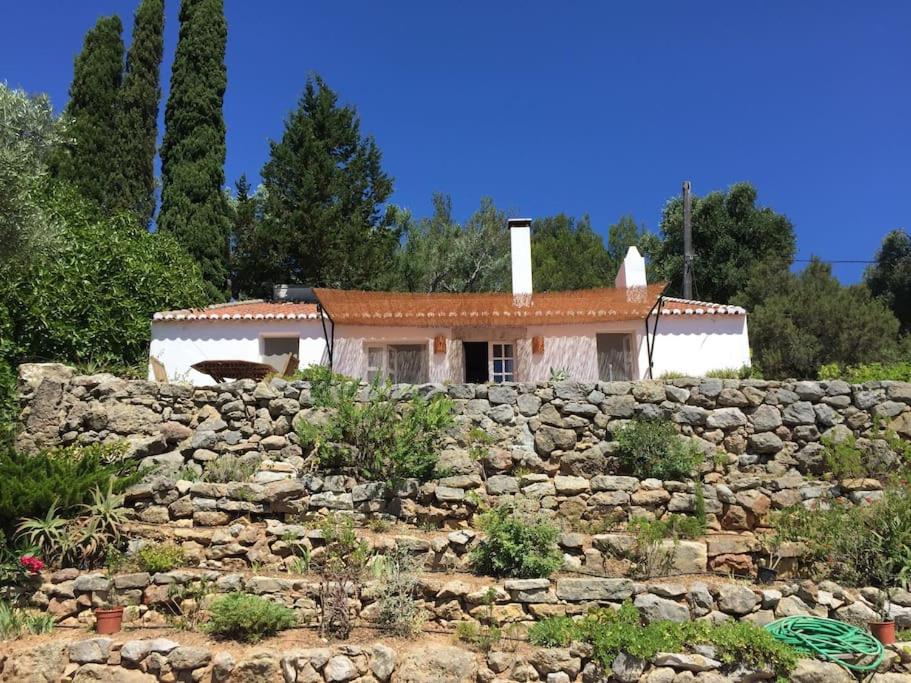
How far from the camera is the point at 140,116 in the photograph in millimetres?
23453

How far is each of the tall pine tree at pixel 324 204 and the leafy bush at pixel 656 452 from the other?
1195 centimetres

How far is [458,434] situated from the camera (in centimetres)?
934

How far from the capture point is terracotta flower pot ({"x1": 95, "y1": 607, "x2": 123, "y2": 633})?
254 inches

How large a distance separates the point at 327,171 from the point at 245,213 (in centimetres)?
280

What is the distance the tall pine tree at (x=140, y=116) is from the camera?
22.3m

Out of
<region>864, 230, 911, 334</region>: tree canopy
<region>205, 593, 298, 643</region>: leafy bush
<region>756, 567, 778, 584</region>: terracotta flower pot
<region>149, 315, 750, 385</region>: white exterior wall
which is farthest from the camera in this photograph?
<region>864, 230, 911, 334</region>: tree canopy

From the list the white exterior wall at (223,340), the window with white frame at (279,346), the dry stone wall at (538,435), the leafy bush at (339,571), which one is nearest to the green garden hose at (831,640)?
the dry stone wall at (538,435)

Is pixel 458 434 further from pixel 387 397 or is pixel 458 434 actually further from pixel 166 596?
pixel 166 596

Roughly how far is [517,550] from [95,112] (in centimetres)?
2300

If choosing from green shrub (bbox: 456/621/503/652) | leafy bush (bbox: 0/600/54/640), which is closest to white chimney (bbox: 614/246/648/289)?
green shrub (bbox: 456/621/503/652)

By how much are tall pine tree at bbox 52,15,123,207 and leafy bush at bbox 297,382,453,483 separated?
1621 centimetres

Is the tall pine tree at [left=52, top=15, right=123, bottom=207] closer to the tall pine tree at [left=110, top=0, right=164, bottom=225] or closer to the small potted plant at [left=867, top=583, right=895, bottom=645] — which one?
the tall pine tree at [left=110, top=0, right=164, bottom=225]

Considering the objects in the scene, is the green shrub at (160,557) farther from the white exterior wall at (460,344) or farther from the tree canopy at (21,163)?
the white exterior wall at (460,344)

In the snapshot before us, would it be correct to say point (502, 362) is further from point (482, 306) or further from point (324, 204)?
point (324, 204)
